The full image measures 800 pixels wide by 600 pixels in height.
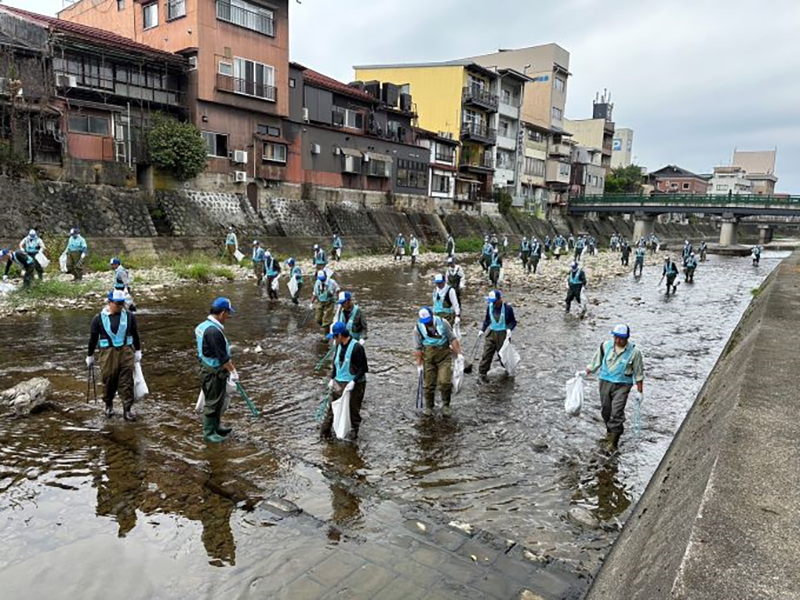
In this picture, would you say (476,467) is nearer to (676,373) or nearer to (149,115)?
(676,373)

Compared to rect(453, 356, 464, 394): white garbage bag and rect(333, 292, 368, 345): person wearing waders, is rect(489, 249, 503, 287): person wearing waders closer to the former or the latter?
rect(333, 292, 368, 345): person wearing waders

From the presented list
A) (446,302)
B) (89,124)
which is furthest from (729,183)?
(446,302)

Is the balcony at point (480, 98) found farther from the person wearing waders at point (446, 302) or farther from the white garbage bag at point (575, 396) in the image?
the white garbage bag at point (575, 396)

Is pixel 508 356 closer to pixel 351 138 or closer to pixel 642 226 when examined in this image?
pixel 351 138

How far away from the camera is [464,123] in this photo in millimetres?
51812

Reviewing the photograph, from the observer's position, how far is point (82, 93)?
25016 millimetres

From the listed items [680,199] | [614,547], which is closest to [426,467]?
[614,547]

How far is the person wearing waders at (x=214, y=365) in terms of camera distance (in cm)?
693

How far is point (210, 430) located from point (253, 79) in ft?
93.0

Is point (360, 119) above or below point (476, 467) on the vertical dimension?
above

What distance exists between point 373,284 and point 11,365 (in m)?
15.6

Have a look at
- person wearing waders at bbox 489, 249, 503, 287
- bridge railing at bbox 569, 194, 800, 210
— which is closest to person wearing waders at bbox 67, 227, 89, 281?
person wearing waders at bbox 489, 249, 503, 287

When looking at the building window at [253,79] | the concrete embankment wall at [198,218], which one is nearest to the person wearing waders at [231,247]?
the concrete embankment wall at [198,218]

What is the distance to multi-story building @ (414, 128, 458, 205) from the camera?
4625 cm
